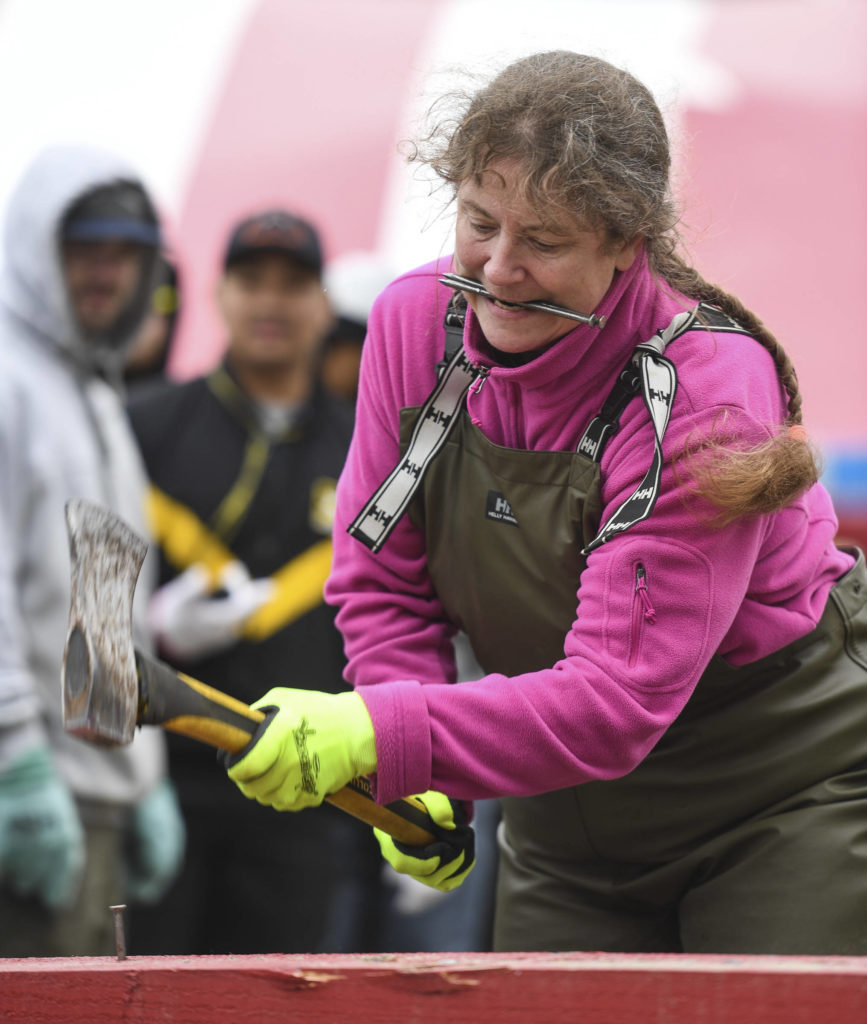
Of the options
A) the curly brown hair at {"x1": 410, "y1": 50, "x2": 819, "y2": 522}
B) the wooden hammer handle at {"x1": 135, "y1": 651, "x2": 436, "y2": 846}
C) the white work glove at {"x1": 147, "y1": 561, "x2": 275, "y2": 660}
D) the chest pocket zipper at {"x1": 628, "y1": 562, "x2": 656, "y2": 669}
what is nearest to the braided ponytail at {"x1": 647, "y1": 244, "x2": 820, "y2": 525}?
the curly brown hair at {"x1": 410, "y1": 50, "x2": 819, "y2": 522}

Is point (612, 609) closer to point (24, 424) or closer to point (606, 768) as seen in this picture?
point (606, 768)

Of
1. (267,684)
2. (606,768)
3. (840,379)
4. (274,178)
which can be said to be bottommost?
(267,684)

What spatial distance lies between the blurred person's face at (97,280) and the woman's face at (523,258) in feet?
5.37

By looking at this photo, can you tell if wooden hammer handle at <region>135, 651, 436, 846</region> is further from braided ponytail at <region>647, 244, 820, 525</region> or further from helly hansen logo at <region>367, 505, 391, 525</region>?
braided ponytail at <region>647, 244, 820, 525</region>

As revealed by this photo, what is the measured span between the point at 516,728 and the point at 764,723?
1.30 ft

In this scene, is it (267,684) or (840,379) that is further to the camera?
(840,379)

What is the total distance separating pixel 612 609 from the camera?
1.72 metres

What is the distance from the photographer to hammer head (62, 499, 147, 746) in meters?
1.59

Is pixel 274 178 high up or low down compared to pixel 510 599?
up

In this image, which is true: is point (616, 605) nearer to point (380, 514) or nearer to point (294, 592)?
point (380, 514)

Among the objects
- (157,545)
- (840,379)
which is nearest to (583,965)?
(157,545)

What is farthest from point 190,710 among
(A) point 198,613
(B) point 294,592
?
(B) point 294,592

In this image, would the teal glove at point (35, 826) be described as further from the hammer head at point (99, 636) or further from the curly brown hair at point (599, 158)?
the curly brown hair at point (599, 158)

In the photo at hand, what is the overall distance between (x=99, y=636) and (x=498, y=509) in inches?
20.5
